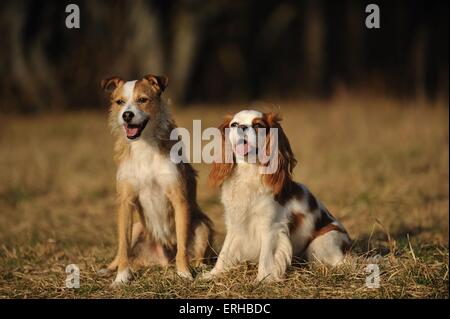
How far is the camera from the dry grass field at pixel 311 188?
5.13 metres

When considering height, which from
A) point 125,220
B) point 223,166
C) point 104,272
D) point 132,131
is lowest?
point 104,272

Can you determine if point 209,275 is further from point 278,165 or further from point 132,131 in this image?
point 132,131

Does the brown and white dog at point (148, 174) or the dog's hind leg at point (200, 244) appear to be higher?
the brown and white dog at point (148, 174)

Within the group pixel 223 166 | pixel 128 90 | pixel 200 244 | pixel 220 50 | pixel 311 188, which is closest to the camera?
pixel 223 166

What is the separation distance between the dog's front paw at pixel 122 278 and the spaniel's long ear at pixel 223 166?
3.28ft

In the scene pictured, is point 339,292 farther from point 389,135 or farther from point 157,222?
point 389,135

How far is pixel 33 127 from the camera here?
565 inches

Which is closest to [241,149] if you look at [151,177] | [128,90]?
[151,177]

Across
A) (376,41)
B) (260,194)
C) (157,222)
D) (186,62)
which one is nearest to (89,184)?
(157,222)

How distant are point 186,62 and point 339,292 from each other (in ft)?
42.8

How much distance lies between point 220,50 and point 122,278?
57.0 feet

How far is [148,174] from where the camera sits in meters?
5.49

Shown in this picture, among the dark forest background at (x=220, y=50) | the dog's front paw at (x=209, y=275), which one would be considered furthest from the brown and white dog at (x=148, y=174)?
the dark forest background at (x=220, y=50)

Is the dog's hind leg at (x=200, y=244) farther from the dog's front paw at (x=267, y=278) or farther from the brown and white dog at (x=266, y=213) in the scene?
the dog's front paw at (x=267, y=278)
